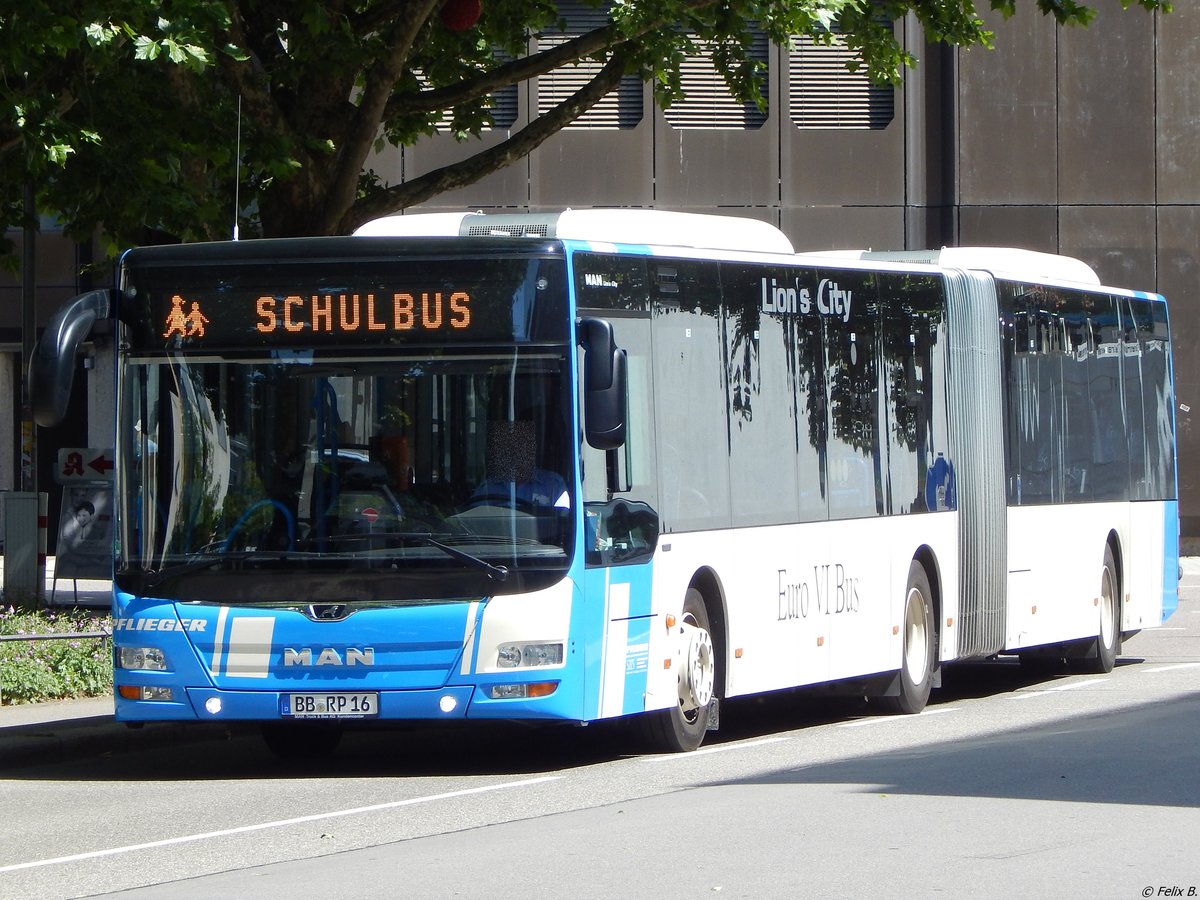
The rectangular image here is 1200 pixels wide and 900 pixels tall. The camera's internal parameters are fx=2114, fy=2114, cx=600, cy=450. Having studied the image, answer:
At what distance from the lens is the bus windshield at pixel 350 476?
1052 cm

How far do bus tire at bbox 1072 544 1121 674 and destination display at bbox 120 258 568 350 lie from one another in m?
8.32

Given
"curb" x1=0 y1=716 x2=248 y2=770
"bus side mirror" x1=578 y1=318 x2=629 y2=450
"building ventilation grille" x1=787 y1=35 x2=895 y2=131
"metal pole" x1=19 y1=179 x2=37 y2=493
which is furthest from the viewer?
"building ventilation grille" x1=787 y1=35 x2=895 y2=131

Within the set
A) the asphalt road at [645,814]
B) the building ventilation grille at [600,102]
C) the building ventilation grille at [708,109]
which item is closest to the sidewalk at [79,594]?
the asphalt road at [645,814]

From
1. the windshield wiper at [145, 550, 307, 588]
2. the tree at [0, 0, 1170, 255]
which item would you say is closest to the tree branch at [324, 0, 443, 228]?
the tree at [0, 0, 1170, 255]

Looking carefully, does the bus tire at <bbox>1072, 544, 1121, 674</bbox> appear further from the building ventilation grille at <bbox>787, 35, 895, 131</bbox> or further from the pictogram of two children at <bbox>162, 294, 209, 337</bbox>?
the building ventilation grille at <bbox>787, 35, 895, 131</bbox>

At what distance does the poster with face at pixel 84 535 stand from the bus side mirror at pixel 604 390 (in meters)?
11.5

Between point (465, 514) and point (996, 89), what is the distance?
78.2 feet

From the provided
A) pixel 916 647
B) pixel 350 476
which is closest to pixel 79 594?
pixel 916 647

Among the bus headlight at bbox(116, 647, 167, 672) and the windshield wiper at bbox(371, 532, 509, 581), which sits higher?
the windshield wiper at bbox(371, 532, 509, 581)

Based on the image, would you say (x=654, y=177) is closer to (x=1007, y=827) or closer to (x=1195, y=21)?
Result: (x=1195, y=21)

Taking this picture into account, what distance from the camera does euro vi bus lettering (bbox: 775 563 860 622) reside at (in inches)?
500

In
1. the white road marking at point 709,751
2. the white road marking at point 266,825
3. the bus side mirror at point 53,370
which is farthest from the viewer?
the white road marking at point 709,751

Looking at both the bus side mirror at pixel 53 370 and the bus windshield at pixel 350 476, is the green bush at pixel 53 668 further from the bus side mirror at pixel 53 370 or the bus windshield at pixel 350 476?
the bus side mirror at pixel 53 370

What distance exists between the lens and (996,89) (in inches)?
1284
